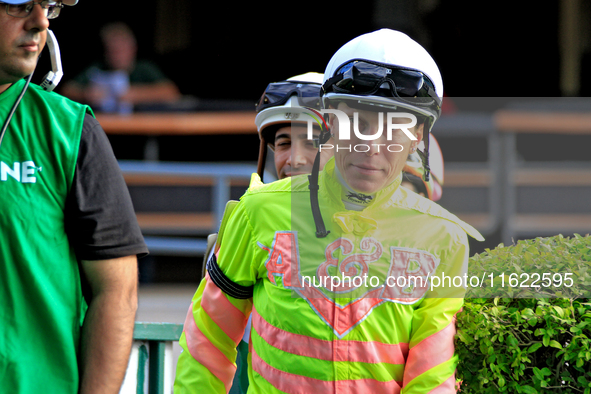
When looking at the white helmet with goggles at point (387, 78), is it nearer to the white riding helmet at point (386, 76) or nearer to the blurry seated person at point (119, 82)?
the white riding helmet at point (386, 76)

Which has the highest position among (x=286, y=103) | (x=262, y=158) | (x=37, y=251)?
(x=286, y=103)

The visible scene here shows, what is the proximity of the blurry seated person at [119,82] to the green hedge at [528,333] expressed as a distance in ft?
18.2

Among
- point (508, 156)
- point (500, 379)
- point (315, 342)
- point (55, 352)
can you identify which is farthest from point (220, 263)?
point (508, 156)

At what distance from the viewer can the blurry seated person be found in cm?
702

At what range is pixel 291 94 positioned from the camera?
2.67 meters

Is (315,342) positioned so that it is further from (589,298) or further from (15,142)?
(15,142)

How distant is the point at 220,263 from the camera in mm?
2051

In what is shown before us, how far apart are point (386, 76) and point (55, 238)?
976 mm

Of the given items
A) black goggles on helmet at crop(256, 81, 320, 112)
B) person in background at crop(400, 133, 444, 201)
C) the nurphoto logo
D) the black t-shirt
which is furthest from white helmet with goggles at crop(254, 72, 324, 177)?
the black t-shirt

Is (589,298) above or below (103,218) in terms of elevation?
below

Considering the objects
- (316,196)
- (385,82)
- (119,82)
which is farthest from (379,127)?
(119,82)

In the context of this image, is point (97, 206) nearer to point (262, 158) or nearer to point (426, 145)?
point (426, 145)

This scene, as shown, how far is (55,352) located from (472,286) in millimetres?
1151

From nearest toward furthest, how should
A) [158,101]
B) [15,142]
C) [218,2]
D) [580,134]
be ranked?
1. [15,142]
2. [580,134]
3. [158,101]
4. [218,2]
